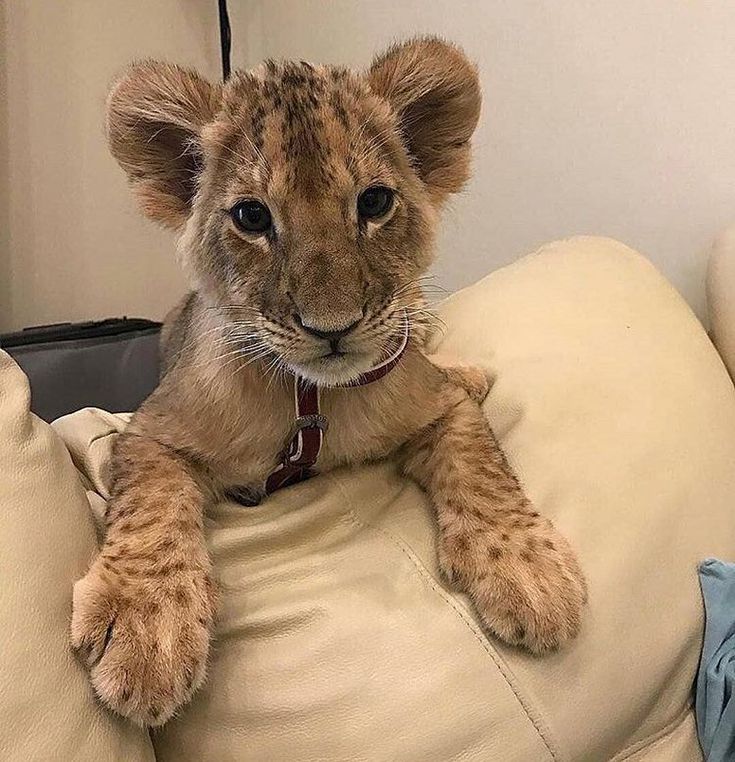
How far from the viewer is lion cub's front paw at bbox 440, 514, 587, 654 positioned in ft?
2.99

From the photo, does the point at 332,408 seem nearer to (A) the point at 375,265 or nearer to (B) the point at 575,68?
(A) the point at 375,265

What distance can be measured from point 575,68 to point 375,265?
0.89 m

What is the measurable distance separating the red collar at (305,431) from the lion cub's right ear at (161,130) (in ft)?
0.83

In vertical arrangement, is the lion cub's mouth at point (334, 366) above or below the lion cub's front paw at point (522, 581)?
above

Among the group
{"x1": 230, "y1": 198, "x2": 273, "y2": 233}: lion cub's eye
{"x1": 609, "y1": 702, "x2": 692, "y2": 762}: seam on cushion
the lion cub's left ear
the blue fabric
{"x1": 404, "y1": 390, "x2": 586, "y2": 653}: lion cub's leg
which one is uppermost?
the lion cub's left ear

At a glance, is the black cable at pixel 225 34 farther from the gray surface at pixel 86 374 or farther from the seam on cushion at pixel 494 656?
the seam on cushion at pixel 494 656

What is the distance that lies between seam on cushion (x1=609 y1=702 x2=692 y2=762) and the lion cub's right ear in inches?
29.7

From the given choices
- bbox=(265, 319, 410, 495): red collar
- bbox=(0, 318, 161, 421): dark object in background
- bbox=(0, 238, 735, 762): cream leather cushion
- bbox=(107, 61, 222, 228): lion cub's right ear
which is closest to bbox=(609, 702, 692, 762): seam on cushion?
bbox=(0, 238, 735, 762): cream leather cushion

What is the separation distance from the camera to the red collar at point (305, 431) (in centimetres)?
102

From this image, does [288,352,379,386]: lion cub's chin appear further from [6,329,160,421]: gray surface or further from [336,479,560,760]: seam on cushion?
[6,329,160,421]: gray surface

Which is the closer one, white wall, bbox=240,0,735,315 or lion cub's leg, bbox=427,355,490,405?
lion cub's leg, bbox=427,355,490,405

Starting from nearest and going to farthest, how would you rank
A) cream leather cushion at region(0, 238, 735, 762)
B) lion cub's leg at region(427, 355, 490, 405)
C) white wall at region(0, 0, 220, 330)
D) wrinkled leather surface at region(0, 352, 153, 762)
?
wrinkled leather surface at region(0, 352, 153, 762), cream leather cushion at region(0, 238, 735, 762), lion cub's leg at region(427, 355, 490, 405), white wall at region(0, 0, 220, 330)

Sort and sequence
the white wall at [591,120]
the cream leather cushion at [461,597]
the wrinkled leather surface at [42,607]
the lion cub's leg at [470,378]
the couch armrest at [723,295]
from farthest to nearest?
the white wall at [591,120], the couch armrest at [723,295], the lion cub's leg at [470,378], the cream leather cushion at [461,597], the wrinkled leather surface at [42,607]

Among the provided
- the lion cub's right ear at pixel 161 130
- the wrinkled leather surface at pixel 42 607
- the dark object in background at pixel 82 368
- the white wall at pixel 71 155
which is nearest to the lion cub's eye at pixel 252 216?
the lion cub's right ear at pixel 161 130
